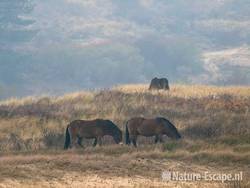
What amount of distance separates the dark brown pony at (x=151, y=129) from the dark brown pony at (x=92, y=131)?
18.8 inches

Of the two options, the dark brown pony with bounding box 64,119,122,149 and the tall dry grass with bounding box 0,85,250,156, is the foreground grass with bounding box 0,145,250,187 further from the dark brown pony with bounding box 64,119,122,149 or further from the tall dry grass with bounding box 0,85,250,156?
the tall dry grass with bounding box 0,85,250,156

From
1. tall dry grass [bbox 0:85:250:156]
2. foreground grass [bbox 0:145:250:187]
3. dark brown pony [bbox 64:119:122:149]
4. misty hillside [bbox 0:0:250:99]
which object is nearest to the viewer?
foreground grass [bbox 0:145:250:187]

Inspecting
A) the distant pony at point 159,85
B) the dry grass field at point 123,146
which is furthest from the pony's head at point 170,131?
the distant pony at point 159,85

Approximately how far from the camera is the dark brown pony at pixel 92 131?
841 inches

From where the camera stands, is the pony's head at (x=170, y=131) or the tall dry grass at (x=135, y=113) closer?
the pony's head at (x=170, y=131)

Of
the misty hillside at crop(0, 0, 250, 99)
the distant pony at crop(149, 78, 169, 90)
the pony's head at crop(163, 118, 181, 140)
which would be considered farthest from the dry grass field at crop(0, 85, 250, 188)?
the misty hillside at crop(0, 0, 250, 99)

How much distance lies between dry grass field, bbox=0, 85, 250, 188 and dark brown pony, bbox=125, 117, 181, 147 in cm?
43

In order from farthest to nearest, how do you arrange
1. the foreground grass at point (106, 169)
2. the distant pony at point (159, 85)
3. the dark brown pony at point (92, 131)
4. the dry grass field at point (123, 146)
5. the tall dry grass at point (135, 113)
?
the distant pony at point (159, 85), the tall dry grass at point (135, 113), the dark brown pony at point (92, 131), the dry grass field at point (123, 146), the foreground grass at point (106, 169)

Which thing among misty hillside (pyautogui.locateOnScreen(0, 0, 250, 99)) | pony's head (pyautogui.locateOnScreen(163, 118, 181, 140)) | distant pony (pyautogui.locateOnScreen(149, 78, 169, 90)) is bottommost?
pony's head (pyautogui.locateOnScreen(163, 118, 181, 140))

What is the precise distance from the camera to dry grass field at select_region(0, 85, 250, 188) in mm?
14680

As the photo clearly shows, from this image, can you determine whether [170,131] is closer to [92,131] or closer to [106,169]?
[92,131]

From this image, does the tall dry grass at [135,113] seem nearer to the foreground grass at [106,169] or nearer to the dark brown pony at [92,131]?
the dark brown pony at [92,131]

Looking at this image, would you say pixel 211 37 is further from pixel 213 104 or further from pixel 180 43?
pixel 213 104

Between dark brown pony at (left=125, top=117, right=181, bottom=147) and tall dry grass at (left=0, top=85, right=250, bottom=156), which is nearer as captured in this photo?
dark brown pony at (left=125, top=117, right=181, bottom=147)
